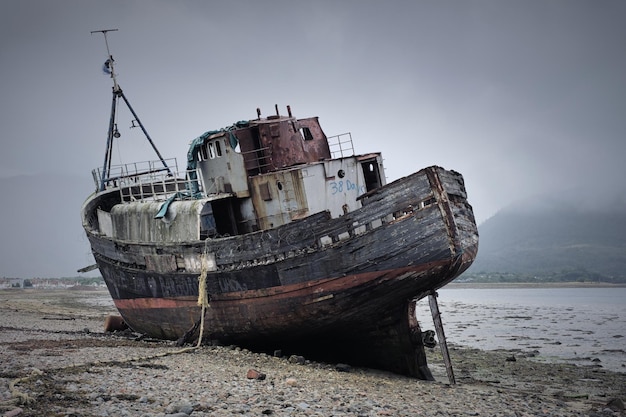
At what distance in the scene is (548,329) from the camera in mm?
26516

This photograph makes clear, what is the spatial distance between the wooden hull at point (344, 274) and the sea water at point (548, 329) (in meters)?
7.83

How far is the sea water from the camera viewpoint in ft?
65.6

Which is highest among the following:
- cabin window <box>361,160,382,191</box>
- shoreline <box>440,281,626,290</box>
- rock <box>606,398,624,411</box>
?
cabin window <box>361,160,382,191</box>

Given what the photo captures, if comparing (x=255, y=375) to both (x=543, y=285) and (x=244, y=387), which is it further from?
(x=543, y=285)

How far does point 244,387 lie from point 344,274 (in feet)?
13.2

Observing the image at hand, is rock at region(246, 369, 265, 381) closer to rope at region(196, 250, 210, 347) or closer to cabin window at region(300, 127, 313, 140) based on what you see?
rope at region(196, 250, 210, 347)

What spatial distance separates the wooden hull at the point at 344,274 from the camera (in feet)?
41.4

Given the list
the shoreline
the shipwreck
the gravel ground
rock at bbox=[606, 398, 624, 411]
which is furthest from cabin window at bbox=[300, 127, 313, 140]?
the shoreline

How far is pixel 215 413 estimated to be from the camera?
791 centimetres

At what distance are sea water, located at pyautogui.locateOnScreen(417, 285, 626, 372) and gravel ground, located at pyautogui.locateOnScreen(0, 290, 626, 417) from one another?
3206 mm

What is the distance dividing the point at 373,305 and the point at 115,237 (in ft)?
31.9

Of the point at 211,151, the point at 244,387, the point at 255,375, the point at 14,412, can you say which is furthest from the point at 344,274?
the point at 14,412

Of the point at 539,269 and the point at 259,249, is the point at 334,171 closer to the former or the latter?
the point at 259,249

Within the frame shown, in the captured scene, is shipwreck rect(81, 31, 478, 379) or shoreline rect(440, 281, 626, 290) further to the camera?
shoreline rect(440, 281, 626, 290)
